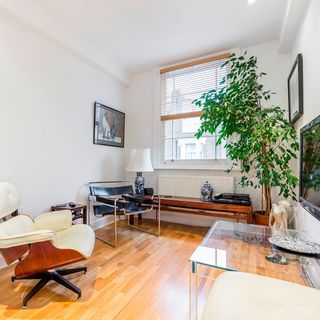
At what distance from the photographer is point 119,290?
5.41 feet

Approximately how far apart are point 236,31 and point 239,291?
306cm

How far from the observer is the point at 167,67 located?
11.8 ft

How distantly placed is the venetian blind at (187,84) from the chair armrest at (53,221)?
2.40m

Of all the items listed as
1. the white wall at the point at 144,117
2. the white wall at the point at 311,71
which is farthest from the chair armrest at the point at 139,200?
the white wall at the point at 311,71

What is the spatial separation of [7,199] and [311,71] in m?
2.98

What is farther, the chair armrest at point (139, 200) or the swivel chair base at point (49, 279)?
the chair armrest at point (139, 200)

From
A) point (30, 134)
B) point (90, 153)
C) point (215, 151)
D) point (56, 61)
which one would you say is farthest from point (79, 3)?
point (215, 151)

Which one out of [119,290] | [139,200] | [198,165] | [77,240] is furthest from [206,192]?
[77,240]

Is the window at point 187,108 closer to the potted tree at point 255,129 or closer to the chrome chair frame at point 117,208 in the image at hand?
the potted tree at point 255,129

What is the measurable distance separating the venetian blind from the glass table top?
7.03 feet

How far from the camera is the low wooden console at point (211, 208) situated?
2.59 m

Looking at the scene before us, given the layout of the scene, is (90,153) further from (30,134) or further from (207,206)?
(207,206)

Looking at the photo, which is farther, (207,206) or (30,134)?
(207,206)

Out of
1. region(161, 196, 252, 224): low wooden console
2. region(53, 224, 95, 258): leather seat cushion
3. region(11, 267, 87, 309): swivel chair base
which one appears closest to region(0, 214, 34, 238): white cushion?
region(53, 224, 95, 258): leather seat cushion
